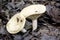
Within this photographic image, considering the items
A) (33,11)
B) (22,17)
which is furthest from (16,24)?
(33,11)

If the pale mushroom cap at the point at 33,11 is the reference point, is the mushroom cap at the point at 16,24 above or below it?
below

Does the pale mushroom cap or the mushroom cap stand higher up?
the pale mushroom cap

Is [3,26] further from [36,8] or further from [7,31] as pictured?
[36,8]

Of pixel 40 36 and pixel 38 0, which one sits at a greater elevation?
pixel 38 0

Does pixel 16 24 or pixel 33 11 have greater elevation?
pixel 33 11

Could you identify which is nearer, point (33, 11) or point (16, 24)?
point (33, 11)

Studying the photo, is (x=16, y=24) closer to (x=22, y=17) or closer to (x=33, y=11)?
(x=22, y=17)

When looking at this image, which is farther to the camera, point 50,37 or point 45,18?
point 45,18

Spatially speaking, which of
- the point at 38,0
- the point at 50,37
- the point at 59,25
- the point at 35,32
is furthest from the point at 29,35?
the point at 38,0
